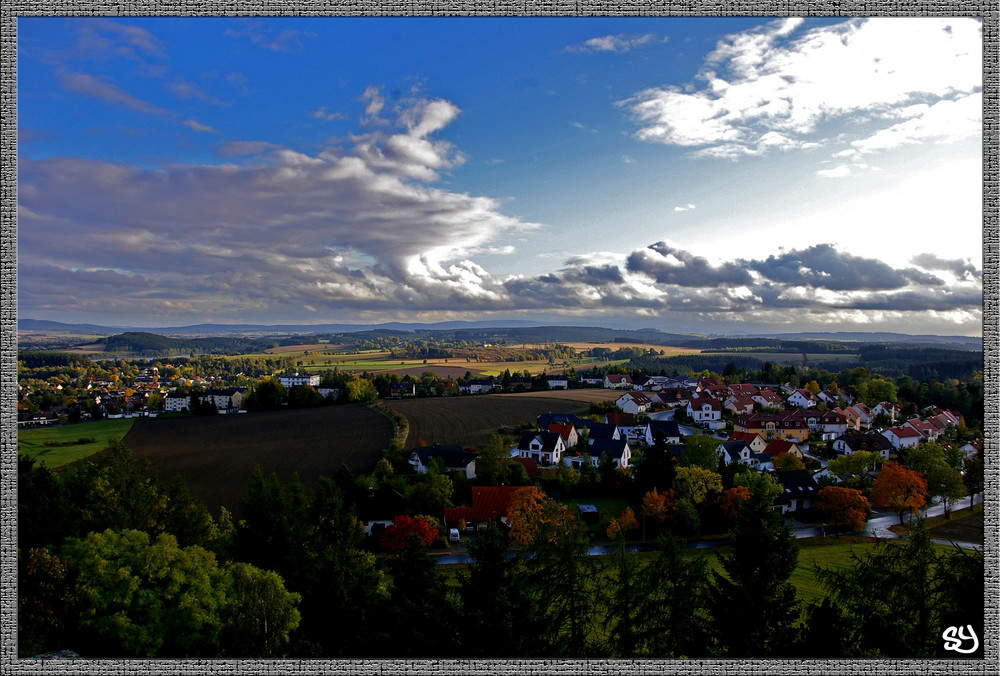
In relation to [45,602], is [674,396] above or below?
below

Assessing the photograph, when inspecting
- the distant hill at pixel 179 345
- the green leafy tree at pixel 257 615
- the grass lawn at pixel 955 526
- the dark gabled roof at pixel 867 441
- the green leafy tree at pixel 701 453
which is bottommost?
the grass lawn at pixel 955 526

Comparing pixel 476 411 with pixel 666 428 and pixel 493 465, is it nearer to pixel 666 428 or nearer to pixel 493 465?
pixel 666 428

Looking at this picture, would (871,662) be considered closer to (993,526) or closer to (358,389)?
(993,526)

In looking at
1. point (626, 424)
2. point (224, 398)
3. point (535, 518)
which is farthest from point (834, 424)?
point (224, 398)

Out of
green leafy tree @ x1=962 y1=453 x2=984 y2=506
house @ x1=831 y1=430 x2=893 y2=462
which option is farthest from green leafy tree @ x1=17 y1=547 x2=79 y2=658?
house @ x1=831 y1=430 x2=893 y2=462

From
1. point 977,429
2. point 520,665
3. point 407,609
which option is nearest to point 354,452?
point 407,609

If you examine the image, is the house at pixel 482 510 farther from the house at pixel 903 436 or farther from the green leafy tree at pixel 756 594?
the house at pixel 903 436

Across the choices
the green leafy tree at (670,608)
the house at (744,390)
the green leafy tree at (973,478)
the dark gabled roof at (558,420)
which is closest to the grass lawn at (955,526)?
the green leafy tree at (973,478)

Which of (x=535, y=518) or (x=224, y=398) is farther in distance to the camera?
(x=224, y=398)
